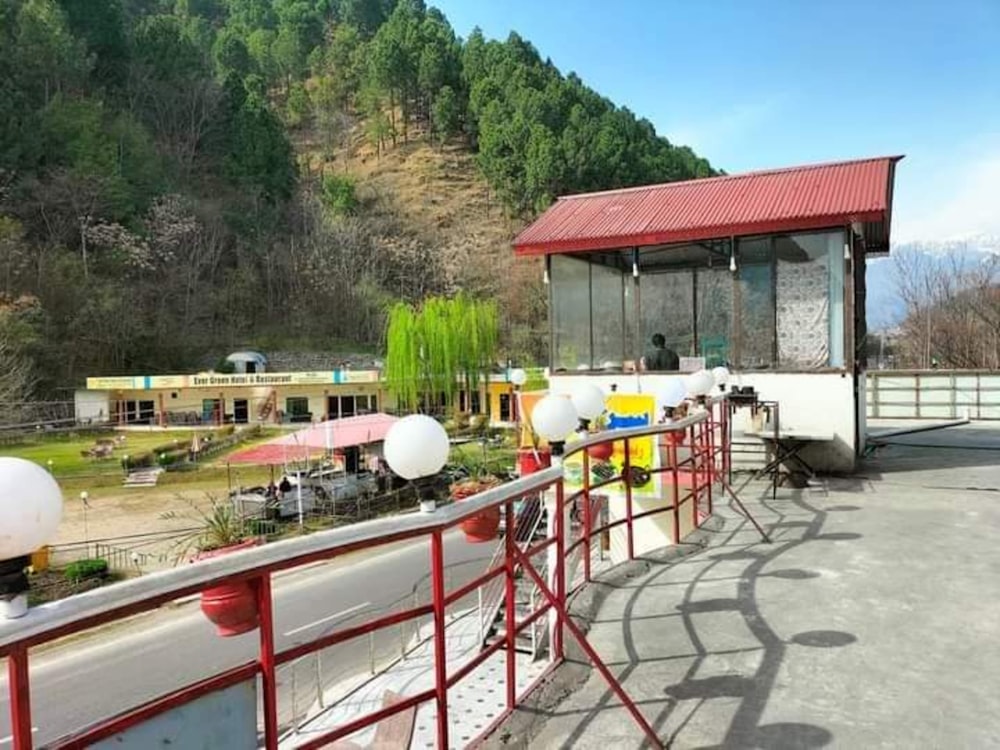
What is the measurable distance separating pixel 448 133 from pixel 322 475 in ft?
235

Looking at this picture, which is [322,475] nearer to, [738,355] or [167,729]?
[738,355]

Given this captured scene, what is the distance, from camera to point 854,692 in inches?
123

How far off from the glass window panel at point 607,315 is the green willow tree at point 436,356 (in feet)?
83.6

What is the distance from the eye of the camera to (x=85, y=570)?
47.9 ft

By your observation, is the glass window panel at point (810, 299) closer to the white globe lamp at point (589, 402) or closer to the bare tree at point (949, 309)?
the white globe lamp at point (589, 402)

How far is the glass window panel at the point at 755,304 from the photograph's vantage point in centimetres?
950

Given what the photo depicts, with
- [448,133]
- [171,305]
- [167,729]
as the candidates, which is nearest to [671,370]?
[167,729]

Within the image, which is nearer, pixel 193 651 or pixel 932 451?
pixel 932 451

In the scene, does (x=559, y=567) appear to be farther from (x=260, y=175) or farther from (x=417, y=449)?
(x=260, y=175)

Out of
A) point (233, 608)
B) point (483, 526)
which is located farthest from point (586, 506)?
point (233, 608)

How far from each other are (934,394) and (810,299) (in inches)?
382

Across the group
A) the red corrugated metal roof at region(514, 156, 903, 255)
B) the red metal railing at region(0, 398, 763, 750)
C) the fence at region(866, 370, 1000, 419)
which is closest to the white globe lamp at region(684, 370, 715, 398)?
the red corrugated metal roof at region(514, 156, 903, 255)

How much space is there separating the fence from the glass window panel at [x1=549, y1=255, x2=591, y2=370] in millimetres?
9733

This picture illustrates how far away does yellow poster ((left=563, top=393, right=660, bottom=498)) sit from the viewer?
838 centimetres
